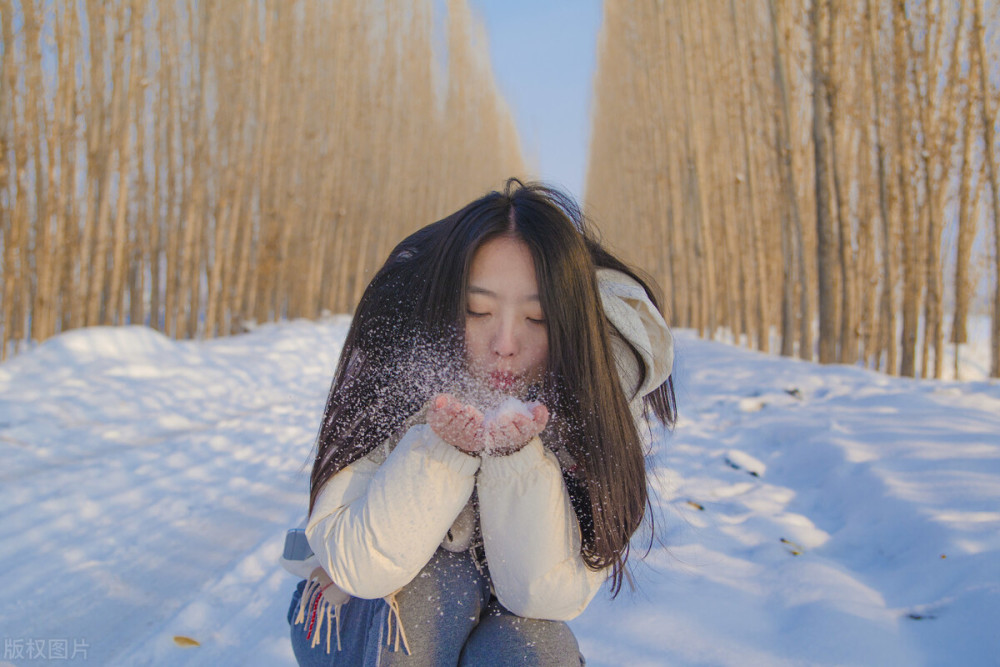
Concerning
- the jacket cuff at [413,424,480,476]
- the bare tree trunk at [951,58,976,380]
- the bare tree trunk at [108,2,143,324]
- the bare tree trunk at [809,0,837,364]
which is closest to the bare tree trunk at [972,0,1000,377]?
the bare tree trunk at [951,58,976,380]

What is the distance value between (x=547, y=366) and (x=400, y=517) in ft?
1.16

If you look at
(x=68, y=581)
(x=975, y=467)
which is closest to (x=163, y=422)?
(x=68, y=581)

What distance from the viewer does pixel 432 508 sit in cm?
110

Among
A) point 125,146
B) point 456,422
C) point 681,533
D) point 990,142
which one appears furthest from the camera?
point 125,146

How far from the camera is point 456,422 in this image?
105 cm

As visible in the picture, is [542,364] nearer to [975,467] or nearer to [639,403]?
[639,403]

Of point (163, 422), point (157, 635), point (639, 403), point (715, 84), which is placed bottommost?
point (163, 422)

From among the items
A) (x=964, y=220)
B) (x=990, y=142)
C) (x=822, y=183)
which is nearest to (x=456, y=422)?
(x=822, y=183)

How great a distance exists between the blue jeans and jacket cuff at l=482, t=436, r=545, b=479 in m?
0.27

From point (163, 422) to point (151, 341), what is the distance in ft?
9.38

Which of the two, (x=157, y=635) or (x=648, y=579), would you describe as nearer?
(x=157, y=635)

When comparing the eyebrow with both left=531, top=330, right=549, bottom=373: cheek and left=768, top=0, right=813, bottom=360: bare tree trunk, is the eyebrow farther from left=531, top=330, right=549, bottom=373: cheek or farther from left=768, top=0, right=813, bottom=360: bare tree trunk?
left=768, top=0, right=813, bottom=360: bare tree trunk

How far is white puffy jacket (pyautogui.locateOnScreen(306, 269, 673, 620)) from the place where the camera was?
1.10 metres

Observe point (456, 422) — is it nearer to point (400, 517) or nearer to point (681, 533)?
point (400, 517)
